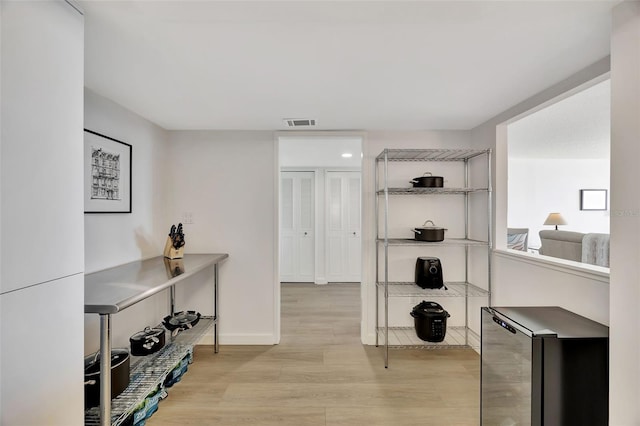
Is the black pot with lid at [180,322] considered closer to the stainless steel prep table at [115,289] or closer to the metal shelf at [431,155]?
the stainless steel prep table at [115,289]

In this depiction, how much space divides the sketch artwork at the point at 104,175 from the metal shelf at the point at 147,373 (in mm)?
1235

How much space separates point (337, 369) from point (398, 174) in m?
1.90

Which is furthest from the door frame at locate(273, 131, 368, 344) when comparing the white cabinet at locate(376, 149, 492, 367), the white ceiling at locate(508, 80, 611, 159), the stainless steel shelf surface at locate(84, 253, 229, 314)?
the white ceiling at locate(508, 80, 611, 159)

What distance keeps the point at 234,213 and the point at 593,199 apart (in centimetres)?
689

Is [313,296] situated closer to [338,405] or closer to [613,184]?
[338,405]

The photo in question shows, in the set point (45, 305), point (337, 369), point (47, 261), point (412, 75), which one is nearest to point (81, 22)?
point (47, 261)

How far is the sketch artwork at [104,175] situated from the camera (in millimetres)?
2051

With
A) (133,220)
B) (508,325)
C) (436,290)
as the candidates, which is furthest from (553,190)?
(133,220)

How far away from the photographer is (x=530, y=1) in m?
1.16

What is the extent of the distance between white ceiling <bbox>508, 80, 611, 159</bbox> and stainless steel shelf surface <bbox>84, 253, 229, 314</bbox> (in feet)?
9.33

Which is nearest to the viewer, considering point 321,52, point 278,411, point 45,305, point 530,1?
point 45,305

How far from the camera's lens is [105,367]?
141 cm

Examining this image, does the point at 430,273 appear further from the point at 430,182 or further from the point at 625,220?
the point at 625,220

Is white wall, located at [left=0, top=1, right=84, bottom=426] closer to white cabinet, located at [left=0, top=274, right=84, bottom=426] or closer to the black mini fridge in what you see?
white cabinet, located at [left=0, top=274, right=84, bottom=426]
